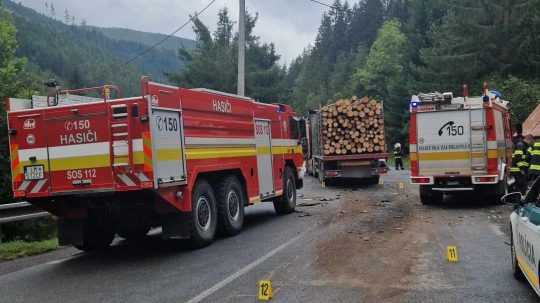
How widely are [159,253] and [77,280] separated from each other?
1.85m

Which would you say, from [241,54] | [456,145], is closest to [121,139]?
[456,145]

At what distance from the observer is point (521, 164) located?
13969mm

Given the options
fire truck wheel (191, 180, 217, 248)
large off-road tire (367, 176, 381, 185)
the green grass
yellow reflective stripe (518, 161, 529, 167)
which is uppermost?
yellow reflective stripe (518, 161, 529, 167)

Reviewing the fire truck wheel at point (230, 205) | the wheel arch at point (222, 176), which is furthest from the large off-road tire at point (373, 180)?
the fire truck wheel at point (230, 205)

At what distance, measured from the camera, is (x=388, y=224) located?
11.5 meters

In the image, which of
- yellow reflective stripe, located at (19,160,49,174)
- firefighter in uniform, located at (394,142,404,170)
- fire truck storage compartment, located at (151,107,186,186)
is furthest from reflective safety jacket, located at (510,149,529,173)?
firefighter in uniform, located at (394,142,404,170)

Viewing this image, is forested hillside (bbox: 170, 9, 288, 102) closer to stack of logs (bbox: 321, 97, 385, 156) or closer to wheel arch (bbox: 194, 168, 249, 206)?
stack of logs (bbox: 321, 97, 385, 156)

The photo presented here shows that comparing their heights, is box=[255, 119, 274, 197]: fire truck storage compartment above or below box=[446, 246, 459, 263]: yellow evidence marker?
above

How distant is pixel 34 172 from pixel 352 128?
48.0 feet

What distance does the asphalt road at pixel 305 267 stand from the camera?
6.32m

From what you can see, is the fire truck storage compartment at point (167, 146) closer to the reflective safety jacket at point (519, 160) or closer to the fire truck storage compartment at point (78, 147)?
the fire truck storage compartment at point (78, 147)

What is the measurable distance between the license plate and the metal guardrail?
6.08 feet

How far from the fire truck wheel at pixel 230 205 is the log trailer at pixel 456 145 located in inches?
212

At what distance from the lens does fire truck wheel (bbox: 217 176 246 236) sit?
10312mm
